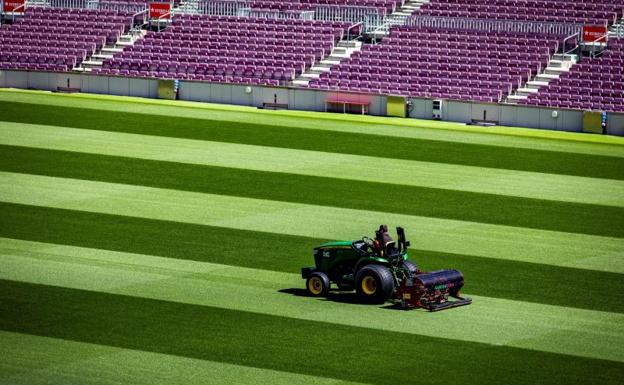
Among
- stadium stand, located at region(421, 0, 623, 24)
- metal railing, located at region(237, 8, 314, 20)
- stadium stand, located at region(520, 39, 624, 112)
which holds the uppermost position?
stadium stand, located at region(421, 0, 623, 24)

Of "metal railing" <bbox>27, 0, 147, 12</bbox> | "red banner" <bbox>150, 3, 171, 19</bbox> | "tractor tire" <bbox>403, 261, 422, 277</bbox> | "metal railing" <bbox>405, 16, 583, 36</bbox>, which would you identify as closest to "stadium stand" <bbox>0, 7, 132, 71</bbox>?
"metal railing" <bbox>27, 0, 147, 12</bbox>

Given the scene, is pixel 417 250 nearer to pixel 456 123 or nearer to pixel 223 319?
pixel 223 319

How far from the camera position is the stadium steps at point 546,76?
52969 mm

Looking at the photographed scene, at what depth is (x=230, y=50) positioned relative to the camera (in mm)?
59812

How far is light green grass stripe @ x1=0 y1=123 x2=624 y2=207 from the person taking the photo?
3684 cm

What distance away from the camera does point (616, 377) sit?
2058 cm

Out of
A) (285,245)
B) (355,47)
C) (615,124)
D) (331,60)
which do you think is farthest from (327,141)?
(355,47)

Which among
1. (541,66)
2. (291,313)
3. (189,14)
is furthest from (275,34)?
(291,313)

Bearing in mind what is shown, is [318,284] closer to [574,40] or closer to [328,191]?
[328,191]

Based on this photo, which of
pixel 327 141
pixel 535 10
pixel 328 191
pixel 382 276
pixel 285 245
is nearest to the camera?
pixel 382 276

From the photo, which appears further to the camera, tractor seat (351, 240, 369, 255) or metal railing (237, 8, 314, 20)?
metal railing (237, 8, 314, 20)

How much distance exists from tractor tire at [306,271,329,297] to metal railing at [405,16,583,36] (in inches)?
Answer: 1330

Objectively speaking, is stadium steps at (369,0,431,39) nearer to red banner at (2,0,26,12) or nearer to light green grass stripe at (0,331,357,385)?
red banner at (2,0,26,12)

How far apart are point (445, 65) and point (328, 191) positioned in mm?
20460
